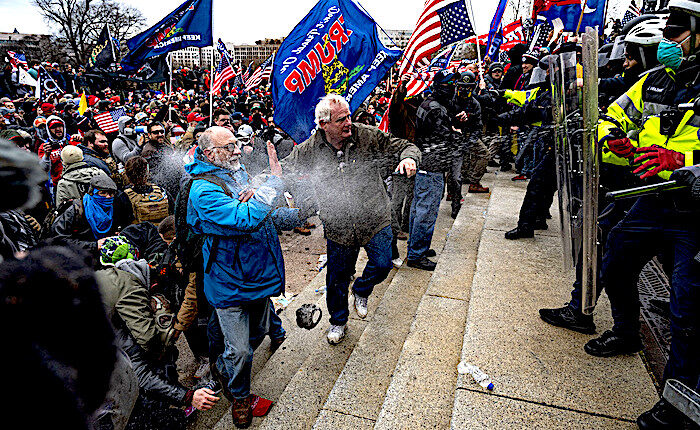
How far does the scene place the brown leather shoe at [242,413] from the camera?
9.41ft

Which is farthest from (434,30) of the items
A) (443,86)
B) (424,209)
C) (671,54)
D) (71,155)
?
(71,155)

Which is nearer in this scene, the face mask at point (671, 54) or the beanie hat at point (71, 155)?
the face mask at point (671, 54)

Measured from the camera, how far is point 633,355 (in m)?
2.65

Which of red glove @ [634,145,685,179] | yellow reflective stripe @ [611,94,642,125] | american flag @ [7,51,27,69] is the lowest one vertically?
red glove @ [634,145,685,179]

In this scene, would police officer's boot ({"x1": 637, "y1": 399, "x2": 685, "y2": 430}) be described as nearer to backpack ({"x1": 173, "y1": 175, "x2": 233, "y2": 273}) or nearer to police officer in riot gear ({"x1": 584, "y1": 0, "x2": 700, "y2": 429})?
police officer in riot gear ({"x1": 584, "y1": 0, "x2": 700, "y2": 429})

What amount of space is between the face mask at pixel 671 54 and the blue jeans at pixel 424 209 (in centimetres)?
258

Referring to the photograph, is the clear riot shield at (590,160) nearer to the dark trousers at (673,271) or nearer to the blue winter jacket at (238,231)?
the dark trousers at (673,271)

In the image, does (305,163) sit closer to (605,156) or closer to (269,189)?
(269,189)

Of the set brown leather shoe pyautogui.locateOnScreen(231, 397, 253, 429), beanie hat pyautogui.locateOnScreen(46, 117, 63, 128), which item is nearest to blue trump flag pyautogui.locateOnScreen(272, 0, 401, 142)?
brown leather shoe pyautogui.locateOnScreen(231, 397, 253, 429)

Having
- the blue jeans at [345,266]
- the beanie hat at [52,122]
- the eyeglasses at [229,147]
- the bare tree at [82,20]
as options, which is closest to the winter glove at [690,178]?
the blue jeans at [345,266]

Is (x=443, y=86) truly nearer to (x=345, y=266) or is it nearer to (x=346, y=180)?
(x=346, y=180)

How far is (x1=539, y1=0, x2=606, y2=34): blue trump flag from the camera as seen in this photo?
6812mm

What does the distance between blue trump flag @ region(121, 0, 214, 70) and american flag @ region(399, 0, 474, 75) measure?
3.16 meters

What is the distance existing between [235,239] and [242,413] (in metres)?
1.25
